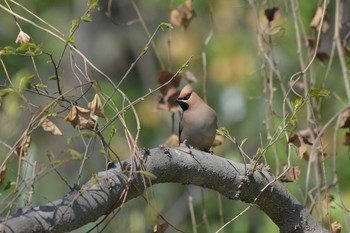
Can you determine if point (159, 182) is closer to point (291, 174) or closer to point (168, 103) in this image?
point (291, 174)

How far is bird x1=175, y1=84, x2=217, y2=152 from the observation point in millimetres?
5492

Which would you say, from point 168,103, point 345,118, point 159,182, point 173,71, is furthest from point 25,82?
point 173,71

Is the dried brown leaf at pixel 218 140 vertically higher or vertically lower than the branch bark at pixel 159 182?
lower

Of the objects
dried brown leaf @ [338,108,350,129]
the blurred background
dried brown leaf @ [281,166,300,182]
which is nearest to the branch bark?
dried brown leaf @ [281,166,300,182]

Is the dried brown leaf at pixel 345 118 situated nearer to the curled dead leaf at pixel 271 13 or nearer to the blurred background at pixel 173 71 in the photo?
the curled dead leaf at pixel 271 13

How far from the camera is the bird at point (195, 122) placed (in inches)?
216

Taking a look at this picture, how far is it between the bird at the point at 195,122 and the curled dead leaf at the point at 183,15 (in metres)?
0.52

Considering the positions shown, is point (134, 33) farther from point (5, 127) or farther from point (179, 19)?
point (5, 127)

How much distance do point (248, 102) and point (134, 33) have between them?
7.31ft

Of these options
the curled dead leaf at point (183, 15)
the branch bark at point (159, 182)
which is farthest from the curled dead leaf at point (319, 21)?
the branch bark at point (159, 182)

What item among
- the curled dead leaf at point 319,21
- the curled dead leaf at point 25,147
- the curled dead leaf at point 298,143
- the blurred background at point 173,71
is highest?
the curled dead leaf at point 25,147

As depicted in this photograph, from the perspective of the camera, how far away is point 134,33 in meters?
9.52

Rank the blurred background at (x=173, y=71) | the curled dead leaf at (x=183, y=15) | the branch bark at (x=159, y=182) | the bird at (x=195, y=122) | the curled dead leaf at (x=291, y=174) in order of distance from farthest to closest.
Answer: the blurred background at (x=173, y=71)
the bird at (x=195, y=122)
the curled dead leaf at (x=183, y=15)
the curled dead leaf at (x=291, y=174)
the branch bark at (x=159, y=182)

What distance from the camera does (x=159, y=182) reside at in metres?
3.50
